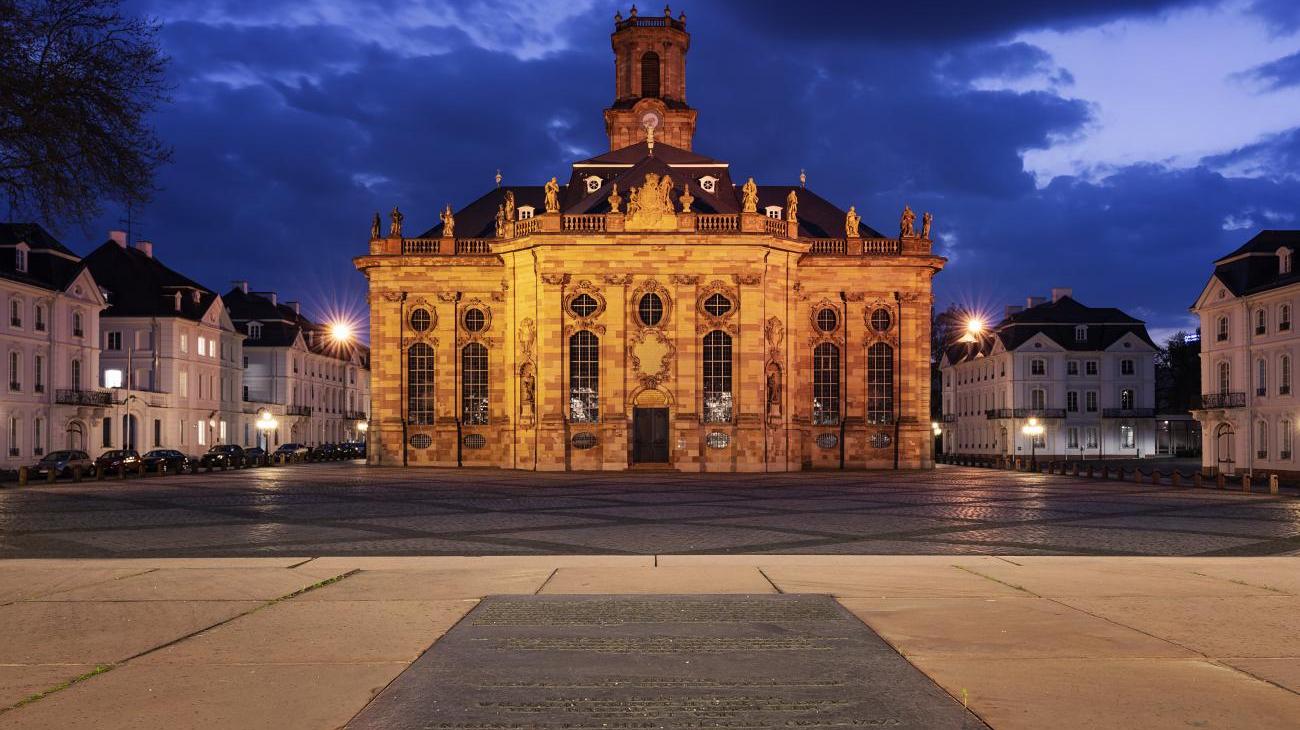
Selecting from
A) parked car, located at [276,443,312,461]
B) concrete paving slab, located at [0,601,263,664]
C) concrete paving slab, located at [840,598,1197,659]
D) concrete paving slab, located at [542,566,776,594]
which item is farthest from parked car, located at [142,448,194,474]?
concrete paving slab, located at [840,598,1197,659]

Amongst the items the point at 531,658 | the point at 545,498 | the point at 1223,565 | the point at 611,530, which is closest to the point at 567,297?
the point at 545,498

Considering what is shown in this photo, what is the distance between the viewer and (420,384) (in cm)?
6412

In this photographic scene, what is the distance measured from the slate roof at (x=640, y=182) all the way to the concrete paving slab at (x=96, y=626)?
53176 mm

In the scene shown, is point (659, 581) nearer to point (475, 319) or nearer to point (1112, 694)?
point (1112, 694)

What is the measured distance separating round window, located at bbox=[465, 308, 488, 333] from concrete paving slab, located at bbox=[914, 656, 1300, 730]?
5686 centimetres

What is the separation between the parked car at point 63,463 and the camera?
48.2 metres

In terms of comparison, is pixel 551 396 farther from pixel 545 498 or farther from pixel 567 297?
pixel 545 498

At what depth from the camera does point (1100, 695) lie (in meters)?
7.10

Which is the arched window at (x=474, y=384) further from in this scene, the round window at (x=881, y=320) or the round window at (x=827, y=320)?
the round window at (x=881, y=320)

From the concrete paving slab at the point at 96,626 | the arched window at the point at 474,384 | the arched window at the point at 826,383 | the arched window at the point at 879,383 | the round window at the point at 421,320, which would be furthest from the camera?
the round window at the point at 421,320

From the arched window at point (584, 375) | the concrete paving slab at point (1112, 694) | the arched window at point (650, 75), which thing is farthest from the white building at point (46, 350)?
the concrete paving slab at point (1112, 694)

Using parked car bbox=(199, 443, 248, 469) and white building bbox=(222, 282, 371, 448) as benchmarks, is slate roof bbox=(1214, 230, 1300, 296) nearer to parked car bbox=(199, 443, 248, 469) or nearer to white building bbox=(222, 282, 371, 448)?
parked car bbox=(199, 443, 248, 469)

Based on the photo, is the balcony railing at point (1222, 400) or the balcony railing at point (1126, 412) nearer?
the balcony railing at point (1222, 400)

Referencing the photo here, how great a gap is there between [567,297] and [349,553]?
41.4 metres
